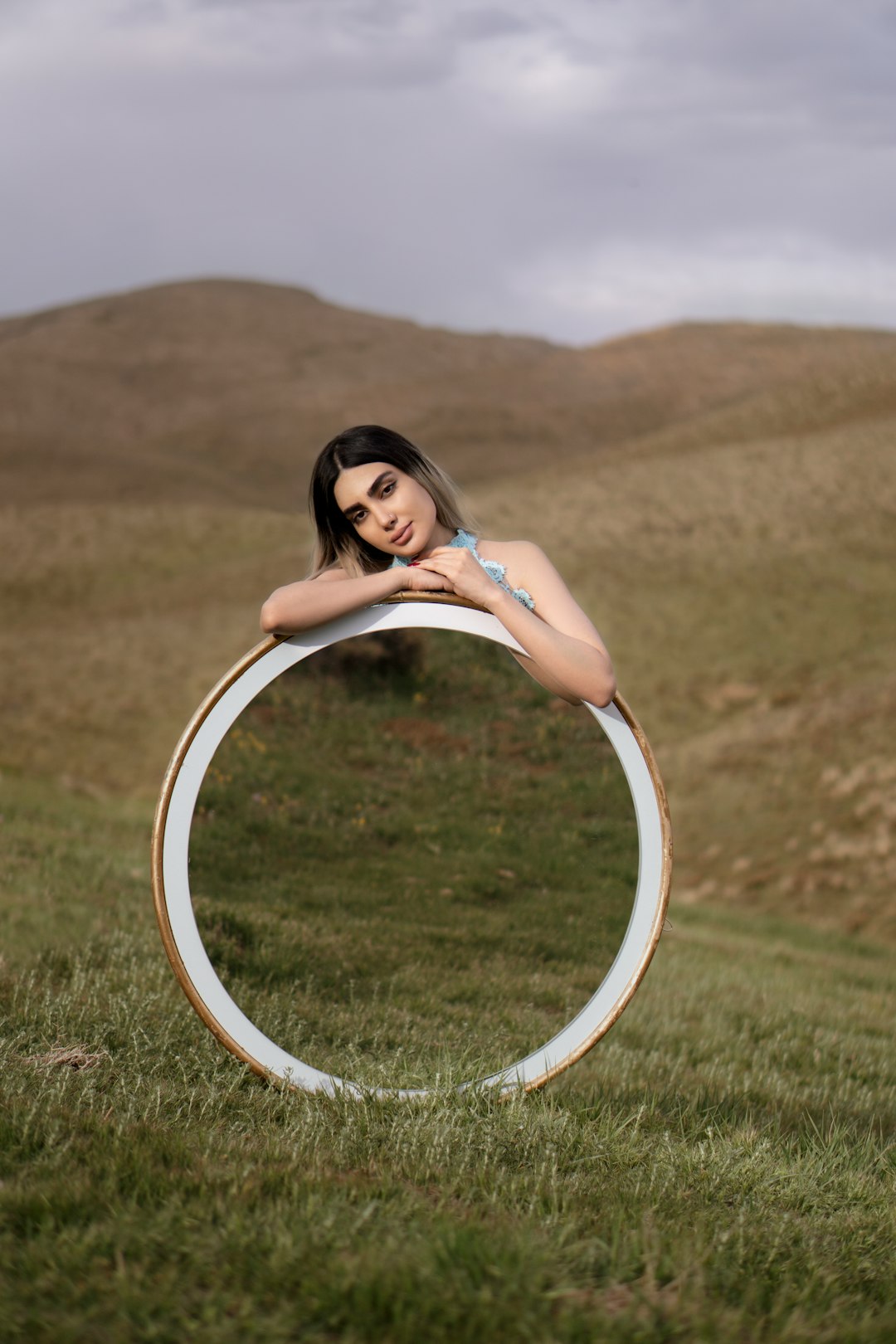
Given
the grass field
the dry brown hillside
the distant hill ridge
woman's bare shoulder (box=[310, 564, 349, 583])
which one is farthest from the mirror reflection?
the distant hill ridge

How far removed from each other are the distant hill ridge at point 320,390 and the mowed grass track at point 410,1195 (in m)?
35.2

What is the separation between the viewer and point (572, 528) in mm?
28688

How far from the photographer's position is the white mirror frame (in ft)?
11.5

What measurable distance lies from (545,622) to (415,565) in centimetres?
47

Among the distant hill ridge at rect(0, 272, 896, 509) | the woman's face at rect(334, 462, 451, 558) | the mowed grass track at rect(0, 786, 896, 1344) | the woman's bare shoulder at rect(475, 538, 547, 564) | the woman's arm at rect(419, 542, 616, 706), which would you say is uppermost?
the distant hill ridge at rect(0, 272, 896, 509)

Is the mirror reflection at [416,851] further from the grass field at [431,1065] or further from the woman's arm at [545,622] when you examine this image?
the woman's arm at [545,622]

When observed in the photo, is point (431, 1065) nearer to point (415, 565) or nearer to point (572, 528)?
point (415, 565)

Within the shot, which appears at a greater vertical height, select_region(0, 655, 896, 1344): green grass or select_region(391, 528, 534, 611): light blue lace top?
select_region(391, 528, 534, 611): light blue lace top

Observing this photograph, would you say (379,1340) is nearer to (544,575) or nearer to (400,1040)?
(400,1040)

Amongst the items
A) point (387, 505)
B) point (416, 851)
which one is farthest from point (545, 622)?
point (416, 851)

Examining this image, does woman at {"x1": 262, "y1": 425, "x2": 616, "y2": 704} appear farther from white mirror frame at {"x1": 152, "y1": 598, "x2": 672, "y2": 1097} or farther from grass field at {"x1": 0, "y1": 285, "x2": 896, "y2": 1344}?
grass field at {"x1": 0, "y1": 285, "x2": 896, "y2": 1344}

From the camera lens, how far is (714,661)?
20734mm

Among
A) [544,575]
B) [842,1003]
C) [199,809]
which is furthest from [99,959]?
[842,1003]

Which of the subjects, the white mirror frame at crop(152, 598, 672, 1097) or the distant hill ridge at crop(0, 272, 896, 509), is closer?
the white mirror frame at crop(152, 598, 672, 1097)
